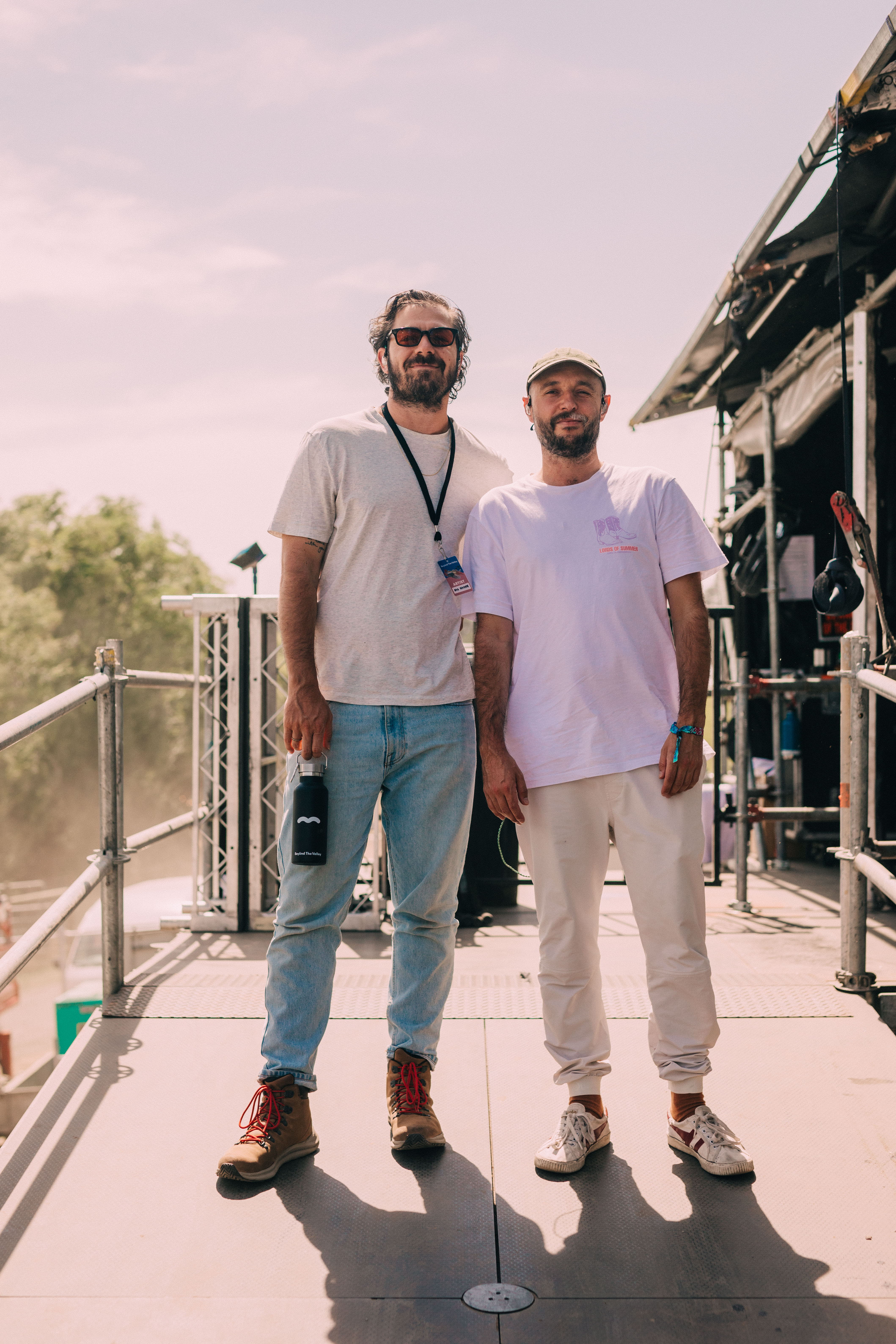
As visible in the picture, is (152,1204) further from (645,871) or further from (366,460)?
(366,460)

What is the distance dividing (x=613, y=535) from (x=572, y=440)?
0.27 meters

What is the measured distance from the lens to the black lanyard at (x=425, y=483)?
2.71 meters

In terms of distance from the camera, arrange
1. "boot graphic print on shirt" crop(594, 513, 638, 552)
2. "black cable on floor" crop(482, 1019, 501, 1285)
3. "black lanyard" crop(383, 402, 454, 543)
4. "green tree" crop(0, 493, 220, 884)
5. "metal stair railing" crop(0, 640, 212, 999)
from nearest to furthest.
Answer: "black cable on floor" crop(482, 1019, 501, 1285), "boot graphic print on shirt" crop(594, 513, 638, 552), "black lanyard" crop(383, 402, 454, 543), "metal stair railing" crop(0, 640, 212, 999), "green tree" crop(0, 493, 220, 884)

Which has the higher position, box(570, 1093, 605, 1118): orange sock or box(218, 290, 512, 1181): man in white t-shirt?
box(218, 290, 512, 1181): man in white t-shirt

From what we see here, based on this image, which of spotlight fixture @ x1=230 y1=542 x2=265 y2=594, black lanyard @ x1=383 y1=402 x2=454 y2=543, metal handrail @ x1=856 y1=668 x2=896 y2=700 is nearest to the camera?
black lanyard @ x1=383 y1=402 x2=454 y2=543

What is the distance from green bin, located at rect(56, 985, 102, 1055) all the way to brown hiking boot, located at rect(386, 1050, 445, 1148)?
7231 mm

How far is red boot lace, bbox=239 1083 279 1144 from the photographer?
8.16 feet

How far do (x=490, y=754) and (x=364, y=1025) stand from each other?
129 centimetres

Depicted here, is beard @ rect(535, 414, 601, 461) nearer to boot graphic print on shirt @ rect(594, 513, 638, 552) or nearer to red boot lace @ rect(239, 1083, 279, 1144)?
boot graphic print on shirt @ rect(594, 513, 638, 552)

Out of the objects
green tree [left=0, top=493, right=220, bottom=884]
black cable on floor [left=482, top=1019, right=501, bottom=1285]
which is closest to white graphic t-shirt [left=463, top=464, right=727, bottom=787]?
black cable on floor [left=482, top=1019, right=501, bottom=1285]

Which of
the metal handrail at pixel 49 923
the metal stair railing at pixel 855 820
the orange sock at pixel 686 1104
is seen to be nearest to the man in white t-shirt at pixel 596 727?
the orange sock at pixel 686 1104

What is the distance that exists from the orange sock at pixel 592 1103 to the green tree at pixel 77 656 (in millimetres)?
38413

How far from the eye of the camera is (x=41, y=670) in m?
39.4

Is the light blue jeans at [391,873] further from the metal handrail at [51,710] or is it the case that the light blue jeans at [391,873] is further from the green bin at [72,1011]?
the green bin at [72,1011]
